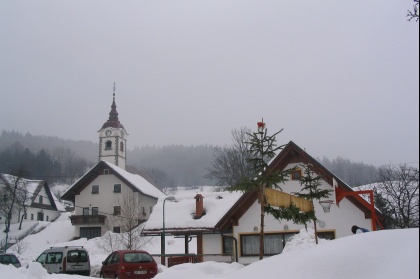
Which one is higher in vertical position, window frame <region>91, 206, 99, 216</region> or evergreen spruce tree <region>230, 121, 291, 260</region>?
evergreen spruce tree <region>230, 121, 291, 260</region>

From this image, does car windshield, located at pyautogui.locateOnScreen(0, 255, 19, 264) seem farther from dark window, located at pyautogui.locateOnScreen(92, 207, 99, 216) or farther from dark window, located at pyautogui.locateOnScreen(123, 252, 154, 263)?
dark window, located at pyautogui.locateOnScreen(92, 207, 99, 216)

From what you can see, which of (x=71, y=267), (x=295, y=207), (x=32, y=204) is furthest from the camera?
(x=32, y=204)

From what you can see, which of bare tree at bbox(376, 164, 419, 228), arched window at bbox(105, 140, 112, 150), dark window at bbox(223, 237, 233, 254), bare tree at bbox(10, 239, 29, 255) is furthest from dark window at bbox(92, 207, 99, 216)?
bare tree at bbox(376, 164, 419, 228)

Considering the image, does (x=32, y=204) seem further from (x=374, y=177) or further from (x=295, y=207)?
(x=295, y=207)

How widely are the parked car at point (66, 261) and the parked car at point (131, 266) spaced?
2.75 meters

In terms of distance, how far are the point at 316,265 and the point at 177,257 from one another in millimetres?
20655

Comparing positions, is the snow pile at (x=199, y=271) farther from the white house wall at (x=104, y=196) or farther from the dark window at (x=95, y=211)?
the dark window at (x=95, y=211)

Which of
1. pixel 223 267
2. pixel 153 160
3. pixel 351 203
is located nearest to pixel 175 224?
pixel 351 203

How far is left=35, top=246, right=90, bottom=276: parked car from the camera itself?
808 inches

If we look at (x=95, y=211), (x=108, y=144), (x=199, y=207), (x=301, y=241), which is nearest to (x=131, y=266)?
(x=301, y=241)

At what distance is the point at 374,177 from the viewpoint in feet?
194

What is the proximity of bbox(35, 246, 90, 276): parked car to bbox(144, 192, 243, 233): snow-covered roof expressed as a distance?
7504 millimetres

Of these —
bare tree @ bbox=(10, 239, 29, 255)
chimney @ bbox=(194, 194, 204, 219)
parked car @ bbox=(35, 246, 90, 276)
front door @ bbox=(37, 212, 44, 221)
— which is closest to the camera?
parked car @ bbox=(35, 246, 90, 276)

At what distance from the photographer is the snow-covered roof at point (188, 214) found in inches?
1088
